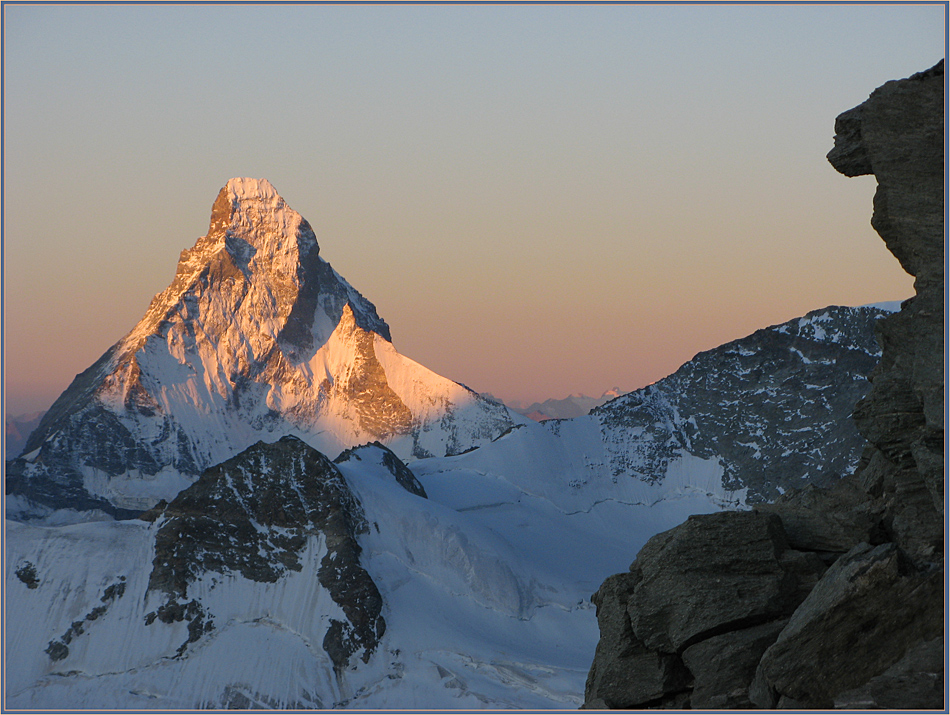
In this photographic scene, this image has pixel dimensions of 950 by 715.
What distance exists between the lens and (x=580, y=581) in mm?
188000

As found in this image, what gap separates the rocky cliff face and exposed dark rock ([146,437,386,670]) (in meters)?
121

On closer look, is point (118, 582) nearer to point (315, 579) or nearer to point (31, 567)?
point (31, 567)

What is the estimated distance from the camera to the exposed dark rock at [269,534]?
15512 cm

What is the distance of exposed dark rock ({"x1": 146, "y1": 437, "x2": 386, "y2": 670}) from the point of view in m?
155

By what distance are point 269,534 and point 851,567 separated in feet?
494

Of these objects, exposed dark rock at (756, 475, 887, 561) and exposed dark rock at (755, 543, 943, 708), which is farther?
exposed dark rock at (756, 475, 887, 561)

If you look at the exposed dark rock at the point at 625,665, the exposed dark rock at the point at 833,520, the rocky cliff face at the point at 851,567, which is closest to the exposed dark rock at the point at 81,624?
the exposed dark rock at the point at 625,665

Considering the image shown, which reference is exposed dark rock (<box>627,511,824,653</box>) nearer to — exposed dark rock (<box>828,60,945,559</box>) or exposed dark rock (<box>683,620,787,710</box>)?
exposed dark rock (<box>683,620,787,710</box>)

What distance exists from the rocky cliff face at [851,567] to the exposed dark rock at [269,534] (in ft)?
398

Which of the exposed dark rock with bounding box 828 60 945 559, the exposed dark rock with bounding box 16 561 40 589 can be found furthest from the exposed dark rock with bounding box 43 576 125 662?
the exposed dark rock with bounding box 828 60 945 559

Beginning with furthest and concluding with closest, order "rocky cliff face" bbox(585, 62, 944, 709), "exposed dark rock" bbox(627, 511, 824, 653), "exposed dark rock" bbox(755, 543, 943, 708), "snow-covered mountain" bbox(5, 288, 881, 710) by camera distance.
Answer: "snow-covered mountain" bbox(5, 288, 881, 710), "exposed dark rock" bbox(627, 511, 824, 653), "rocky cliff face" bbox(585, 62, 944, 709), "exposed dark rock" bbox(755, 543, 943, 708)

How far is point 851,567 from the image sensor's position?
2734 centimetres

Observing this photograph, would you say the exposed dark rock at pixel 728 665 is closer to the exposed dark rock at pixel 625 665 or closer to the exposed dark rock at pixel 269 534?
the exposed dark rock at pixel 625 665

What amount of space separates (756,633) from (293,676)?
399ft
